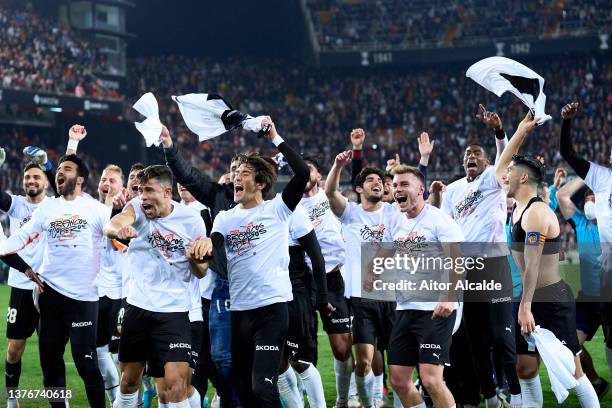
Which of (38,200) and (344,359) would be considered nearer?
(344,359)

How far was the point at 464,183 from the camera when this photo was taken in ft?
29.5

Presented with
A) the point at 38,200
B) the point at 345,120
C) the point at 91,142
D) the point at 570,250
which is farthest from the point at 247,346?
the point at 345,120

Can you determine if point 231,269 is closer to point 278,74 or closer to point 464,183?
point 464,183

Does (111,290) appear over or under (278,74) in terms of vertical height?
under

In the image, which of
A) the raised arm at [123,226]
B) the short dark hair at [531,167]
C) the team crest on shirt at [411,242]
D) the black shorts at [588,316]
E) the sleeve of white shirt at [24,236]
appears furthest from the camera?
the black shorts at [588,316]

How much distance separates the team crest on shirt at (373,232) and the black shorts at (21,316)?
11.5ft

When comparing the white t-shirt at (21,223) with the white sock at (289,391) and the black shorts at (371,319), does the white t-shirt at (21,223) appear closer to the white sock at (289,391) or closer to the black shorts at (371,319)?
the white sock at (289,391)

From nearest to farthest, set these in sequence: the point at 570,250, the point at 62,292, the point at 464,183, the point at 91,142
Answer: the point at 62,292, the point at 464,183, the point at 570,250, the point at 91,142

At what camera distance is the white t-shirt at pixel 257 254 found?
705cm

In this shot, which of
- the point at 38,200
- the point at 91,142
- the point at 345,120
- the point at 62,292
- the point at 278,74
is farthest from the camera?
the point at 278,74

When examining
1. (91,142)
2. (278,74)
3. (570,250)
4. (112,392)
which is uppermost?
(278,74)

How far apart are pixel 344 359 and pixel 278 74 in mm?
38388

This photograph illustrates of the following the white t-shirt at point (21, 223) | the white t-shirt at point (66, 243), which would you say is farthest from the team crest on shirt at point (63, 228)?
the white t-shirt at point (21, 223)

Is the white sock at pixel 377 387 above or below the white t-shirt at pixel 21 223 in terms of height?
below
